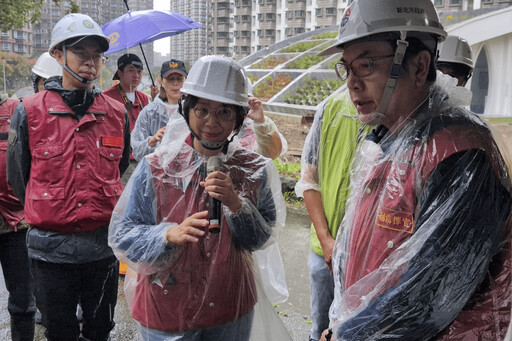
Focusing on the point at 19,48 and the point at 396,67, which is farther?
the point at 19,48

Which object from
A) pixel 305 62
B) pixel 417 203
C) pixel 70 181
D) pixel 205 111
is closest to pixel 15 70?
pixel 70 181

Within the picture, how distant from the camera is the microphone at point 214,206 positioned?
4.79 feet

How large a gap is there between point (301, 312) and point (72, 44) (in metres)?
2.42

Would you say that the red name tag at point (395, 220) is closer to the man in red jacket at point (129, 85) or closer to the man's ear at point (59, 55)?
the man's ear at point (59, 55)

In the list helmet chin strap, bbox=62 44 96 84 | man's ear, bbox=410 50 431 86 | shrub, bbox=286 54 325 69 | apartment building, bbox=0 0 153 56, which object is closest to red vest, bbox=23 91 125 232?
helmet chin strap, bbox=62 44 96 84

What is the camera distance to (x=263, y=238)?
1.69 meters

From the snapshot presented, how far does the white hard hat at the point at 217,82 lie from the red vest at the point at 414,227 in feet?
2.27

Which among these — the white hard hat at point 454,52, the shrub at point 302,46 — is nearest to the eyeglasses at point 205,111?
the white hard hat at point 454,52

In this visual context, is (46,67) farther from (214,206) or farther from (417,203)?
(417,203)

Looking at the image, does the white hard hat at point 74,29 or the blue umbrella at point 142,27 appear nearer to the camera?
the white hard hat at point 74,29

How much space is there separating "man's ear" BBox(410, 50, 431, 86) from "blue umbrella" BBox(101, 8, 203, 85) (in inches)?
120

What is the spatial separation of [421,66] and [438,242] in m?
0.46

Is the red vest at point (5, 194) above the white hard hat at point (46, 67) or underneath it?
underneath

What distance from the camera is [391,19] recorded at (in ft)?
3.78
